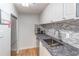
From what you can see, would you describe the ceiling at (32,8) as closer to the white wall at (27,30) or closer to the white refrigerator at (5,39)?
the white wall at (27,30)

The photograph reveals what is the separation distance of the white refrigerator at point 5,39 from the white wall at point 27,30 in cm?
18

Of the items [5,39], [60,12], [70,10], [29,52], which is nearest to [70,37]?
[60,12]

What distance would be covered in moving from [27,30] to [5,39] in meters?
0.37

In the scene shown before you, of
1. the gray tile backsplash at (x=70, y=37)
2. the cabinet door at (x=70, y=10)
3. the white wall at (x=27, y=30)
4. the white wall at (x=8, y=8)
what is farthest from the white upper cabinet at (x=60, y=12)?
the white wall at (x=8, y=8)

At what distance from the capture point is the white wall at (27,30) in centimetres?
173

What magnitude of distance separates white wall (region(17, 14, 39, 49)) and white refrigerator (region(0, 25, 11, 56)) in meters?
0.18

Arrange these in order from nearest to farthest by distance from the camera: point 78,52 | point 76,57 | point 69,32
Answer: point 76,57
point 78,52
point 69,32

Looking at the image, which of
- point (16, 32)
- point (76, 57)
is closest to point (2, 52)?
point (16, 32)

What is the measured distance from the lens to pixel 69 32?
1.77 metres

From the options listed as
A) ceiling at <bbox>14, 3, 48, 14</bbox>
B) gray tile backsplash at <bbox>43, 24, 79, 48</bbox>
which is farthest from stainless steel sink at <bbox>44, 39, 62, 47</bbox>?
ceiling at <bbox>14, 3, 48, 14</bbox>

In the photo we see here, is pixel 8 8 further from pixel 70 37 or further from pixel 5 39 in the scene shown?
pixel 70 37

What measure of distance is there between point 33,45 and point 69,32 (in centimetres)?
61

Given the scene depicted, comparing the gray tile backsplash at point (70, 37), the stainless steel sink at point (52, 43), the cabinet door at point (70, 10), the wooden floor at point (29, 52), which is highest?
the cabinet door at point (70, 10)

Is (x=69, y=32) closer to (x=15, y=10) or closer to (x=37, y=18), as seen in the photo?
(x=37, y=18)
